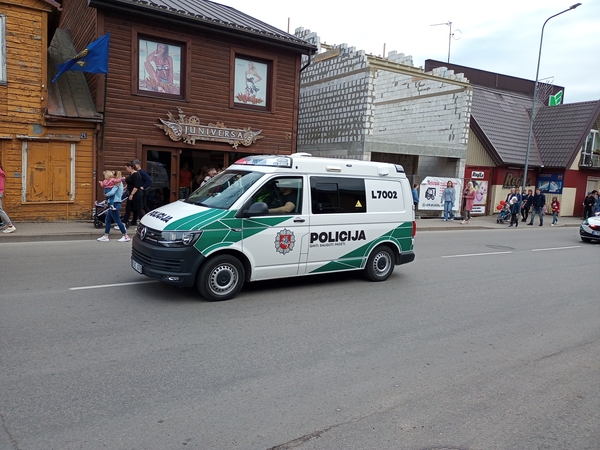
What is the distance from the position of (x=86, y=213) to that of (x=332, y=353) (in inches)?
444

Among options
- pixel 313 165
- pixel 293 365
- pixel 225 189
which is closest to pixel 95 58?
pixel 225 189

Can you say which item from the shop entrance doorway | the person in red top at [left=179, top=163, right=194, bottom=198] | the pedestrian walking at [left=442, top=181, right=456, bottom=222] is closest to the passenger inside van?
the shop entrance doorway

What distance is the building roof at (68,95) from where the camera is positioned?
1342cm

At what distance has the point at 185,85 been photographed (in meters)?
15.4

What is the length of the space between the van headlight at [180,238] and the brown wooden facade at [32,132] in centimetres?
876

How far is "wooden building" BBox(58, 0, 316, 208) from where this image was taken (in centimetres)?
1421

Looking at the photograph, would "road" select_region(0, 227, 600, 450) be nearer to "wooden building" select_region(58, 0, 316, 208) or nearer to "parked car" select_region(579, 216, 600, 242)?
"wooden building" select_region(58, 0, 316, 208)

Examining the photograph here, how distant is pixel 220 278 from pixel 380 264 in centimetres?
316

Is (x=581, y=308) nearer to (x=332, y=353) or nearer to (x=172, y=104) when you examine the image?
(x=332, y=353)

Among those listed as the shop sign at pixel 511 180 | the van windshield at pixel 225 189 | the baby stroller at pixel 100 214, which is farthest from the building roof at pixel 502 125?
the van windshield at pixel 225 189

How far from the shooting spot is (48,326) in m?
5.39

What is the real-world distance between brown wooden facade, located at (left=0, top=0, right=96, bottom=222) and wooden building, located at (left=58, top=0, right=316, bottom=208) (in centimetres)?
95

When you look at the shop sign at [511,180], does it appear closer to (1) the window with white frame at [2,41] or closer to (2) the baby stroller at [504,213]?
(2) the baby stroller at [504,213]

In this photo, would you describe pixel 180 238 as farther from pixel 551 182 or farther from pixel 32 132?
pixel 551 182
